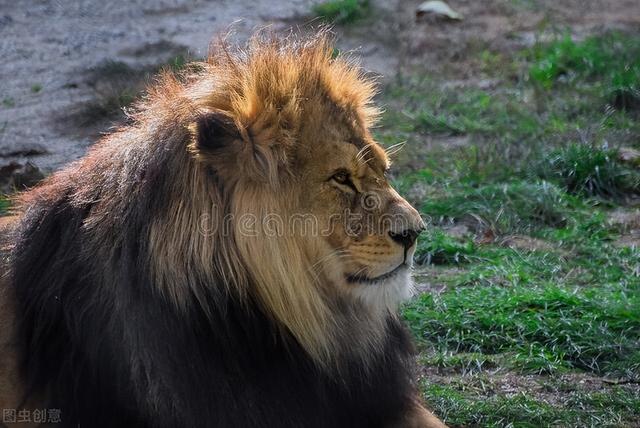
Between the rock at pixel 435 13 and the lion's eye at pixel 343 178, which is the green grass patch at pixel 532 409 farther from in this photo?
the rock at pixel 435 13

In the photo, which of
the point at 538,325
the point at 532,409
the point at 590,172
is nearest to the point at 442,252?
the point at 538,325

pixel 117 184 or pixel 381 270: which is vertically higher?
pixel 117 184

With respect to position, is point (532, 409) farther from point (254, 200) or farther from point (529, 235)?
point (529, 235)

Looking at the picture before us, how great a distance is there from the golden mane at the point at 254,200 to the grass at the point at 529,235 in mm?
1180

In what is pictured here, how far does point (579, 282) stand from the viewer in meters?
5.52

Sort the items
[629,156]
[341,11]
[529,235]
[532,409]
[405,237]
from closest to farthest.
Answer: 1. [405,237]
2. [532,409]
3. [529,235]
4. [629,156]
5. [341,11]

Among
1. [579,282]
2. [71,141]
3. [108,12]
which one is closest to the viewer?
[579,282]

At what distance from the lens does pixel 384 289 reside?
3.40 m

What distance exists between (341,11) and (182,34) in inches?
55.2

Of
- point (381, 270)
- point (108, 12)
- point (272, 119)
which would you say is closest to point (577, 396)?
point (381, 270)

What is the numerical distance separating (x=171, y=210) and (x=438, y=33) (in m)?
6.24

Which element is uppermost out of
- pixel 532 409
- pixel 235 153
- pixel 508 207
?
pixel 235 153

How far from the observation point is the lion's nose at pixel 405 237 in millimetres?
3330

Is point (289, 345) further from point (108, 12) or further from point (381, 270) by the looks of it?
point (108, 12)
